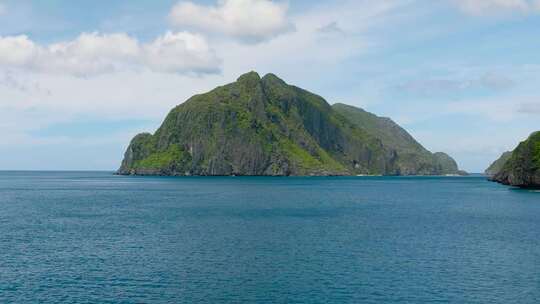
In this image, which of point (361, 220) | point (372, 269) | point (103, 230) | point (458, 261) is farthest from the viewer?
point (361, 220)

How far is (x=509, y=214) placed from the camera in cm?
12850

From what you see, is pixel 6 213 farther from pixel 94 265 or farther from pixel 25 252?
pixel 94 265

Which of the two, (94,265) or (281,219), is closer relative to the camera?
(94,265)

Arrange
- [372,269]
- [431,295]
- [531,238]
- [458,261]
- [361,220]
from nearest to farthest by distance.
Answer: [431,295] < [372,269] < [458,261] < [531,238] < [361,220]

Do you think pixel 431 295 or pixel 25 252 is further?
pixel 25 252

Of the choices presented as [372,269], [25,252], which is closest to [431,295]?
[372,269]

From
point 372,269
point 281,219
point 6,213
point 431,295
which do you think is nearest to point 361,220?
point 281,219

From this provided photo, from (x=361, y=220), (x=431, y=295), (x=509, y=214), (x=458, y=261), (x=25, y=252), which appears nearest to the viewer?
(x=431, y=295)

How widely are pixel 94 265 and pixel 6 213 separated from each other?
78763 mm

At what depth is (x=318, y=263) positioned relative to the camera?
68062 mm

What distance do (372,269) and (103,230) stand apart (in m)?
56.3

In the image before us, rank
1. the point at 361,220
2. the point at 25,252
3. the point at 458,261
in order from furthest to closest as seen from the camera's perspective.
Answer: the point at 361,220 → the point at 25,252 → the point at 458,261

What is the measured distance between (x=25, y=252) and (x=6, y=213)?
64783mm

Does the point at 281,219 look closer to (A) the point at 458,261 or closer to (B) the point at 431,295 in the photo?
(A) the point at 458,261
